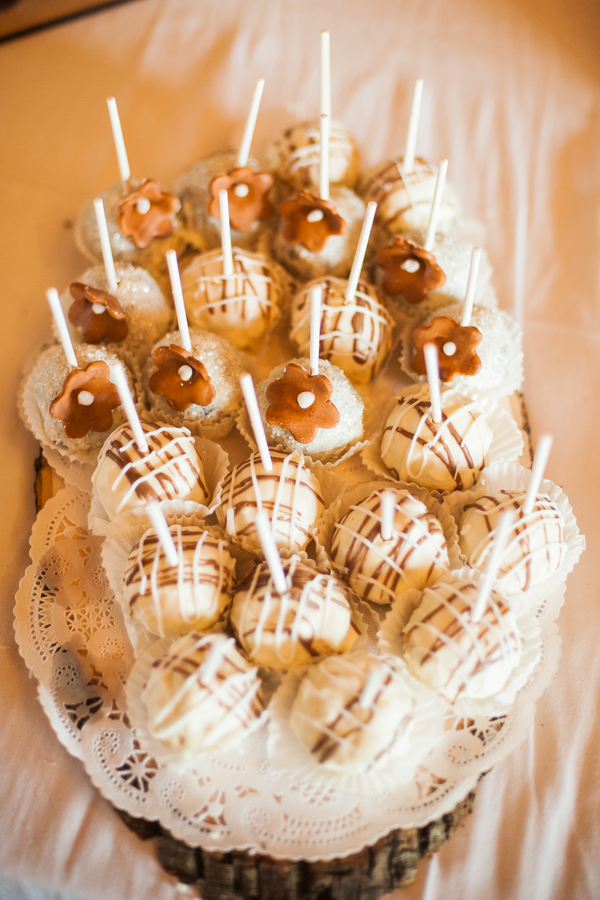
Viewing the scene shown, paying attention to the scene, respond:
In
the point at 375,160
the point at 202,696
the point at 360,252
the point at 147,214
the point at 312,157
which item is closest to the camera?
the point at 202,696

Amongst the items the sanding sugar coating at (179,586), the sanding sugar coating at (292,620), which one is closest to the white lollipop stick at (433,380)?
the sanding sugar coating at (292,620)

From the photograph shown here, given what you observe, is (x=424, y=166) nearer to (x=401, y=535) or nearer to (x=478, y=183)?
(x=478, y=183)

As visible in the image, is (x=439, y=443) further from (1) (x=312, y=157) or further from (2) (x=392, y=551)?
(1) (x=312, y=157)

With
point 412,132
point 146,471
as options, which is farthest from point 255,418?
point 412,132

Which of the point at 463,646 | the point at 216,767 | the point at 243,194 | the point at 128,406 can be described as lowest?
the point at 216,767

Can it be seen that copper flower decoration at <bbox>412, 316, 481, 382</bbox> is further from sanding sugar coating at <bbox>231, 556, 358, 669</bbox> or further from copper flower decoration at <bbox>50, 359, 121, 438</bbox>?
copper flower decoration at <bbox>50, 359, 121, 438</bbox>

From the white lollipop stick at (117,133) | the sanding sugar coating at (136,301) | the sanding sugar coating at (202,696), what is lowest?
the sanding sugar coating at (202,696)

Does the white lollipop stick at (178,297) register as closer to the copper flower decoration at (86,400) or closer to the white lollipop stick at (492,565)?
the copper flower decoration at (86,400)
